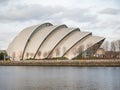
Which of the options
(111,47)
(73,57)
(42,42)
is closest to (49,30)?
(42,42)

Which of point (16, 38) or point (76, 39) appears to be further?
point (16, 38)

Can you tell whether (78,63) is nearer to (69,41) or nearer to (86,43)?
(86,43)

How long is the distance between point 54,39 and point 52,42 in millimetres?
814

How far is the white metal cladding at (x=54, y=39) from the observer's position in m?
75.9

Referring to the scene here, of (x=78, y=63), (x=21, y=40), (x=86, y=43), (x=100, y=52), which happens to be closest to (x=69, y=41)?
(x=86, y=43)

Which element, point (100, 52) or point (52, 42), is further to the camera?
point (100, 52)

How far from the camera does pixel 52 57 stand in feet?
257

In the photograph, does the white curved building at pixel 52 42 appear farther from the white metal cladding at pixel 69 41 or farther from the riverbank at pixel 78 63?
the riverbank at pixel 78 63

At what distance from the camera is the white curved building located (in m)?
75.1

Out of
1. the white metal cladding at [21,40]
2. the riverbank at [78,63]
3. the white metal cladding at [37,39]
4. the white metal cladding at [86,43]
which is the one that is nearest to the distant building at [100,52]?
the white metal cladding at [86,43]

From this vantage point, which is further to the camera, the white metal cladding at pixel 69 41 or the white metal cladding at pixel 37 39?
the white metal cladding at pixel 37 39

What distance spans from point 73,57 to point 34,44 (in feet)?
30.3

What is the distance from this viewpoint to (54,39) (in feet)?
251

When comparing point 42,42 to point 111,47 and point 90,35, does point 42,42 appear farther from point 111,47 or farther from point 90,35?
point 111,47
